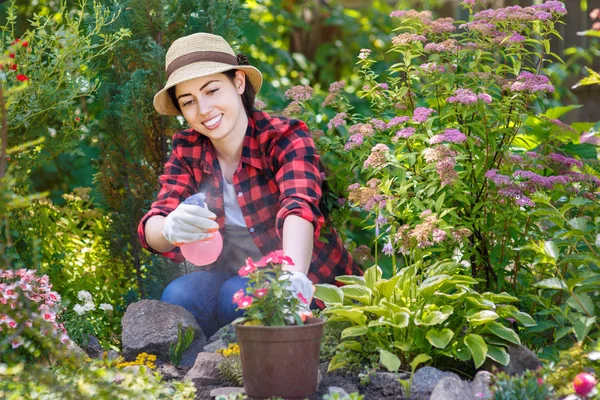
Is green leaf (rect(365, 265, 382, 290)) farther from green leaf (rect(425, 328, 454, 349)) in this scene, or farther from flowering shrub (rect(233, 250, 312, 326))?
flowering shrub (rect(233, 250, 312, 326))

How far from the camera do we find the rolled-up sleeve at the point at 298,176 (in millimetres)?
2641

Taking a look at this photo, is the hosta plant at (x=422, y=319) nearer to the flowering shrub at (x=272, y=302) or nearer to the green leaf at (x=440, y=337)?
the green leaf at (x=440, y=337)

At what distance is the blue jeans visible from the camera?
3.06 meters

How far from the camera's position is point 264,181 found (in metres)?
2.95

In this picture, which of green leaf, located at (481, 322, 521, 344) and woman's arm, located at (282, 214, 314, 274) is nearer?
green leaf, located at (481, 322, 521, 344)

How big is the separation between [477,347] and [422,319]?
205 mm


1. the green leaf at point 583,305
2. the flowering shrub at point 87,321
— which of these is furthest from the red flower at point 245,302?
the flowering shrub at point 87,321

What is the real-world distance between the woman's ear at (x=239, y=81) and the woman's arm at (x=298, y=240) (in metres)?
0.63

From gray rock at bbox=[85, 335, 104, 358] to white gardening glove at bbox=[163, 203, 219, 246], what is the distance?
80cm

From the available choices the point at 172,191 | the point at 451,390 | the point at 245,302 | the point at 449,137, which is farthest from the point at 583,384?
the point at 172,191

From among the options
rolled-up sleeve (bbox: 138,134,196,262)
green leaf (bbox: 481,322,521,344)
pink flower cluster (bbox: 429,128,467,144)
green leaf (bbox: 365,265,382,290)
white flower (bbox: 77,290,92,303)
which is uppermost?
pink flower cluster (bbox: 429,128,467,144)

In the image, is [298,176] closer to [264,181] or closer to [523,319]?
[264,181]

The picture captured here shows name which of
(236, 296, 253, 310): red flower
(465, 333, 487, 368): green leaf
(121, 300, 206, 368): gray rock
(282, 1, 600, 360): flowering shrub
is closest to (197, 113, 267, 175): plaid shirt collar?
(282, 1, 600, 360): flowering shrub

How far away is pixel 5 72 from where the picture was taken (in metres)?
3.07
